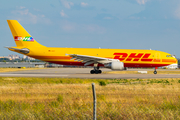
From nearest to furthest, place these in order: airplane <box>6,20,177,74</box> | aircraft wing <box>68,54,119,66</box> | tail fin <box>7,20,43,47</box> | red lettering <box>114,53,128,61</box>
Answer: aircraft wing <box>68,54,119,66</box> → red lettering <box>114,53,128,61</box> → airplane <box>6,20,177,74</box> → tail fin <box>7,20,43,47</box>

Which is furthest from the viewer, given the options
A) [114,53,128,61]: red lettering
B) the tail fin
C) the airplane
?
the tail fin

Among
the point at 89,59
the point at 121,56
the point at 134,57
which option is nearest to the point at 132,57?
the point at 134,57

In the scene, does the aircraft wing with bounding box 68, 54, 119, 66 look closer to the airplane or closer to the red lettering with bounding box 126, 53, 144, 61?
the airplane

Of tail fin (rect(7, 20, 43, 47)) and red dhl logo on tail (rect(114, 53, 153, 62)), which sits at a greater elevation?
tail fin (rect(7, 20, 43, 47))

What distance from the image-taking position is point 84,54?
32312 mm

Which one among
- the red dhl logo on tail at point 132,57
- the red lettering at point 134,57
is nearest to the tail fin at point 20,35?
the red dhl logo on tail at point 132,57

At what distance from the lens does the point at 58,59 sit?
1272 inches

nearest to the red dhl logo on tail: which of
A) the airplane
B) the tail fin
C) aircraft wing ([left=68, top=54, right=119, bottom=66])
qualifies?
the airplane

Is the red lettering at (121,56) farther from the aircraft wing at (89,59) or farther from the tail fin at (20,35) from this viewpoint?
the tail fin at (20,35)

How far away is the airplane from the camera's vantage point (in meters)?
31.9

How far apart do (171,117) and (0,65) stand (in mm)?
113644

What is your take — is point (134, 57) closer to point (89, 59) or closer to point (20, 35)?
point (89, 59)

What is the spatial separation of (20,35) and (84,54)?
1061 centimetres

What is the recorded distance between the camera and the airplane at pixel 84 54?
3186 centimetres
